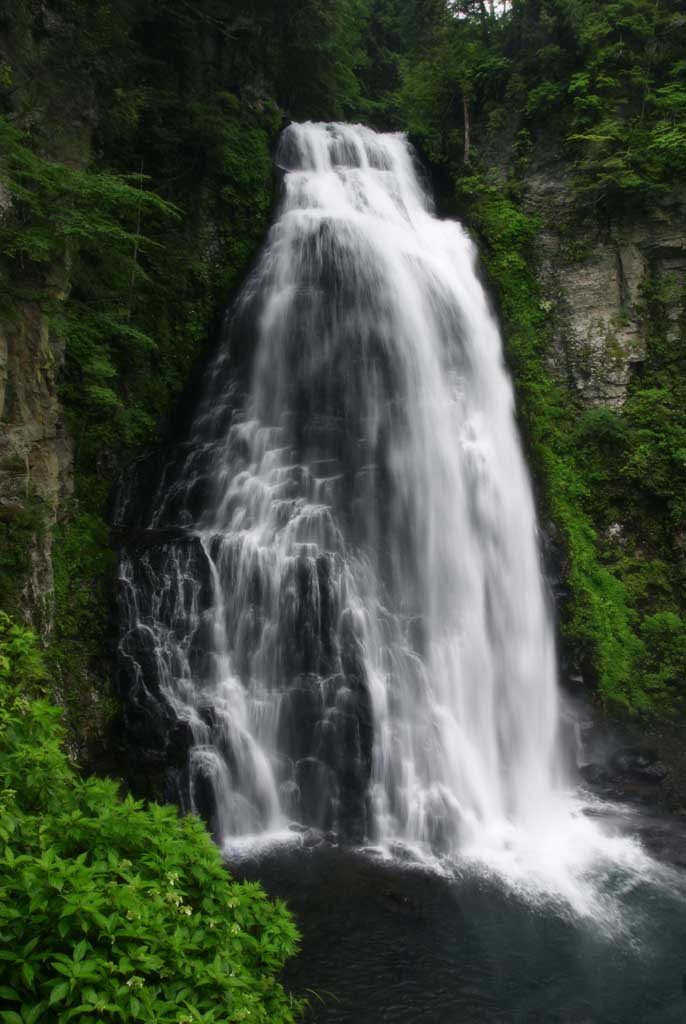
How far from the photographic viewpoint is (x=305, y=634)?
10172mm

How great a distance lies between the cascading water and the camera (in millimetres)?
9453

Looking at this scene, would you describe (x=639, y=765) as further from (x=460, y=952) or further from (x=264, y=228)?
(x=264, y=228)

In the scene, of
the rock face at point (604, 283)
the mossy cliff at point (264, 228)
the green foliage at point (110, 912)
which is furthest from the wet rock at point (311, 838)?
the rock face at point (604, 283)

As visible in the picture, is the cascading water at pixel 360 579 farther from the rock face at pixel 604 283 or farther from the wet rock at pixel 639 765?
the rock face at pixel 604 283

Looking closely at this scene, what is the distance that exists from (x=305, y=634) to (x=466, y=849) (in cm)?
373

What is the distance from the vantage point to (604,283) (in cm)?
1528

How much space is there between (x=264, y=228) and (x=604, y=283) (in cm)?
808

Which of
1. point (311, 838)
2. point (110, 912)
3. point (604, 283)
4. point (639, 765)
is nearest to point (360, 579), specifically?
point (311, 838)

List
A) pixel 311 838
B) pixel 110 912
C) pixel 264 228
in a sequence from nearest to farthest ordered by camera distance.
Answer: pixel 110 912 < pixel 311 838 < pixel 264 228

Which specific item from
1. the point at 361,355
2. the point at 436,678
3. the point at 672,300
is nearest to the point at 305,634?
the point at 436,678

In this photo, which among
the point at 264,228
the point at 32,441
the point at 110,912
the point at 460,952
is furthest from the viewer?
the point at 264,228

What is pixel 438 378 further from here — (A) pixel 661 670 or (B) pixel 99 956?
(B) pixel 99 956

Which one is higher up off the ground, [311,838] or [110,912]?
[110,912]

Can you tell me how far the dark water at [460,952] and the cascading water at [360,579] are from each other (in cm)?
86
